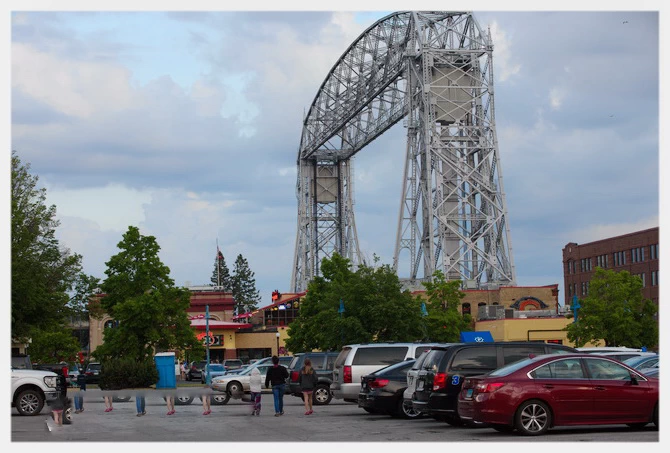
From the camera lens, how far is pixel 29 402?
1048 inches

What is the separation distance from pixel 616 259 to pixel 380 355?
83.7m

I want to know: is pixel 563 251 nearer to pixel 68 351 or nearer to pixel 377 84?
pixel 377 84

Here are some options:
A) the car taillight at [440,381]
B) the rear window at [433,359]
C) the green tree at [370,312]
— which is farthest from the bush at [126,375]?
the car taillight at [440,381]

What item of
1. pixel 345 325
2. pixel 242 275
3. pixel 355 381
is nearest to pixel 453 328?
pixel 345 325

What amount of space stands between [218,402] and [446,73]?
41.3 m

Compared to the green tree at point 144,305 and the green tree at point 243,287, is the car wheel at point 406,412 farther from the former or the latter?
the green tree at point 243,287

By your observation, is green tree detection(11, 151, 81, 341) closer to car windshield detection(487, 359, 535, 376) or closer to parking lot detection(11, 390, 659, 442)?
parking lot detection(11, 390, 659, 442)

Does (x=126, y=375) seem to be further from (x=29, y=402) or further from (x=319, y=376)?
(x=29, y=402)

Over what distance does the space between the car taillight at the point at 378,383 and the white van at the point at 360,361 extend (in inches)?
109

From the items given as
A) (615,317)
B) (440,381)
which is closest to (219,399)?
(440,381)

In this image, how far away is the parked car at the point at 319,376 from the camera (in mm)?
32562

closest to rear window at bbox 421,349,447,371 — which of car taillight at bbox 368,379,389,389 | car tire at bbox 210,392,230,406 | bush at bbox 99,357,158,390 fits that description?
car taillight at bbox 368,379,389,389

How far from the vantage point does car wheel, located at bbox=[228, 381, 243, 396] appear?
36.2 m

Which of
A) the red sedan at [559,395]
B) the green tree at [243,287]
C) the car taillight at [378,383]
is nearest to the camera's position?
the red sedan at [559,395]
